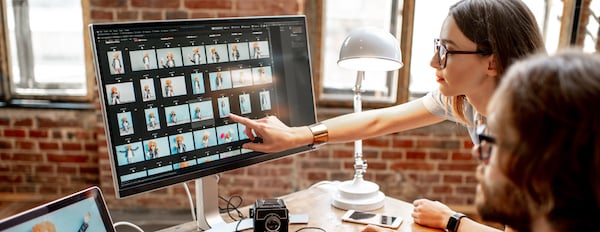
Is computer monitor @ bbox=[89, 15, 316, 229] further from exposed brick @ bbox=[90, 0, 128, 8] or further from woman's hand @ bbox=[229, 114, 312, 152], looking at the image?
exposed brick @ bbox=[90, 0, 128, 8]

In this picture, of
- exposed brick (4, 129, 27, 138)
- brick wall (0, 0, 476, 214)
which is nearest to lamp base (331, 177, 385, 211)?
brick wall (0, 0, 476, 214)

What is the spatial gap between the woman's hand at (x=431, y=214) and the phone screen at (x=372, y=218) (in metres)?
0.07

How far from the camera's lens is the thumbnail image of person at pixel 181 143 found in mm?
1329

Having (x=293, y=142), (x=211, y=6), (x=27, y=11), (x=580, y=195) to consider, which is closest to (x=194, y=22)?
(x=293, y=142)

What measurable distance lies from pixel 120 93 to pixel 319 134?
0.60m

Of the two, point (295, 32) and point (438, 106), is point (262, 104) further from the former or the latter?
point (438, 106)

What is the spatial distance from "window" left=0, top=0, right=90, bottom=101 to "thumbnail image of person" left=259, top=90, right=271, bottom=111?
6.47 feet

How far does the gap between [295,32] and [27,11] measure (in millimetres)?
2232

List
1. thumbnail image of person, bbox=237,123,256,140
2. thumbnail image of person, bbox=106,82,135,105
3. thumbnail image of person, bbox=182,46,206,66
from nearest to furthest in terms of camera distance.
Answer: thumbnail image of person, bbox=106,82,135,105
thumbnail image of person, bbox=182,46,206,66
thumbnail image of person, bbox=237,123,256,140

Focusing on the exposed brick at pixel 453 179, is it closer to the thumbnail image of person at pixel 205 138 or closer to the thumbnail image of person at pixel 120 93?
the thumbnail image of person at pixel 205 138

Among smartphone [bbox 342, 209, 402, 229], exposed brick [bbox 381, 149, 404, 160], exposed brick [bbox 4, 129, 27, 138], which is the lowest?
exposed brick [bbox 381, 149, 404, 160]

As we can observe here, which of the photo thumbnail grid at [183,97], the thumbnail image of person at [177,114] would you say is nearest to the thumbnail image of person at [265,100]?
the photo thumbnail grid at [183,97]

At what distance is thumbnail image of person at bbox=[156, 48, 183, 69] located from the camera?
1.30 meters

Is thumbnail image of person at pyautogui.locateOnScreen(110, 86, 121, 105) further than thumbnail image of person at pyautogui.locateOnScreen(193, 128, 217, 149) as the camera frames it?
No
